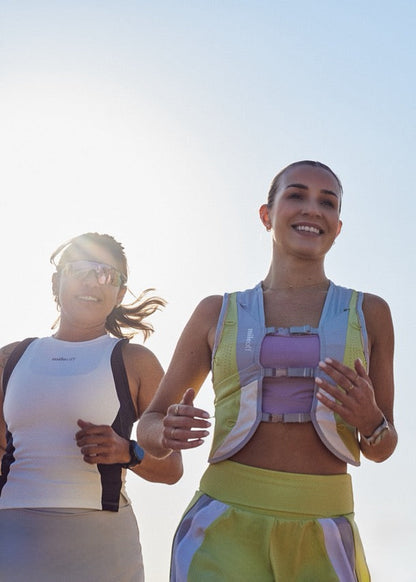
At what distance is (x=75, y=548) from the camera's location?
17.3 feet

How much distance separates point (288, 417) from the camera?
13.4 feet

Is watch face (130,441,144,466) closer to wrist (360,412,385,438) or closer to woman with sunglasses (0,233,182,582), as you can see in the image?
woman with sunglasses (0,233,182,582)

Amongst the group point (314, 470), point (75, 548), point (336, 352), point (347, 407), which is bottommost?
point (75, 548)

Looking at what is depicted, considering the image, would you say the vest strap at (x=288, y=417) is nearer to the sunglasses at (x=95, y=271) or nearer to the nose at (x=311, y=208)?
the nose at (x=311, y=208)

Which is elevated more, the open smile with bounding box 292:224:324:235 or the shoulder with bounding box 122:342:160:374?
the open smile with bounding box 292:224:324:235

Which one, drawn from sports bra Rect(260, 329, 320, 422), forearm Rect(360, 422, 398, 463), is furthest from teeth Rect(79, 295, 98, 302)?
forearm Rect(360, 422, 398, 463)

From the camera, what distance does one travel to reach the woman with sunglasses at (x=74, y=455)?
5.25m

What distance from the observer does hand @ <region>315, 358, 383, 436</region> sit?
3742 mm

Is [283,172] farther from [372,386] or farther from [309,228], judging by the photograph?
[372,386]

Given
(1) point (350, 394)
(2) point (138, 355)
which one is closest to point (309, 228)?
(1) point (350, 394)

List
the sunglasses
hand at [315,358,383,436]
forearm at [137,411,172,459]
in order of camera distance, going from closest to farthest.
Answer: hand at [315,358,383,436] → forearm at [137,411,172,459] → the sunglasses

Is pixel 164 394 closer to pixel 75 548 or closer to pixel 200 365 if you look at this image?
pixel 200 365

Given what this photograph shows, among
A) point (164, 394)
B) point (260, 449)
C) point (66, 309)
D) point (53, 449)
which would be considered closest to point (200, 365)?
point (164, 394)

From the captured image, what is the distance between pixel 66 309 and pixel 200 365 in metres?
1.90
